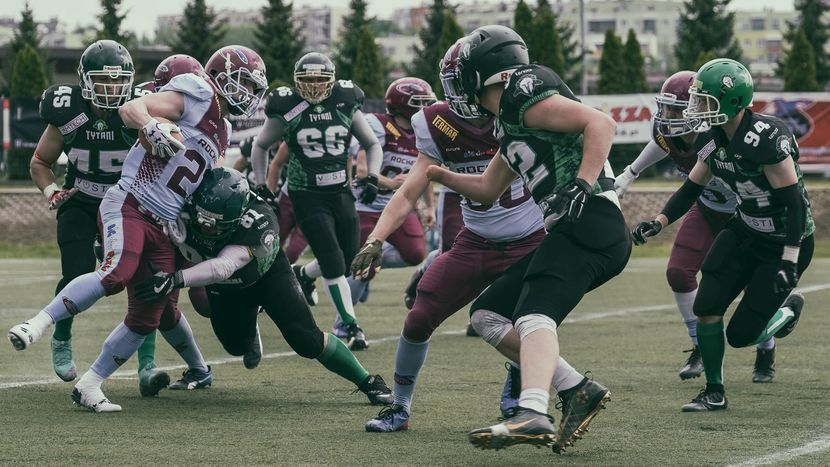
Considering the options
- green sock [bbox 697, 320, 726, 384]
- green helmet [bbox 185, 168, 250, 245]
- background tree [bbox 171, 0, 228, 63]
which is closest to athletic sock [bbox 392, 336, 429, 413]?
green helmet [bbox 185, 168, 250, 245]

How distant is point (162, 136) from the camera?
21.7 ft

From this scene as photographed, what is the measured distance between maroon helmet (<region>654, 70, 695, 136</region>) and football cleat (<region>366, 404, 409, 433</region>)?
9.31 ft

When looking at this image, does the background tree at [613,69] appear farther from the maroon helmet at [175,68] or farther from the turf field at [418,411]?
the maroon helmet at [175,68]

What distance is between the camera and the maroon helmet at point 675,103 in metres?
8.24

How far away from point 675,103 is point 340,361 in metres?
2.68

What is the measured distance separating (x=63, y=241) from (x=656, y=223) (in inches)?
129

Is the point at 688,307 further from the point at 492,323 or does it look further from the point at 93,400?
the point at 93,400

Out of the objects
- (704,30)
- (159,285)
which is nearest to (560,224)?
(159,285)

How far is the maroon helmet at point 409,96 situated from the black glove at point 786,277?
15.6 feet

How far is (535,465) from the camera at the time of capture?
5457 mm

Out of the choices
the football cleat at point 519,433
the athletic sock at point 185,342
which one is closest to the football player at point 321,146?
the athletic sock at point 185,342

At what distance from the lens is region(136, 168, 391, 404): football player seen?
6.71 metres

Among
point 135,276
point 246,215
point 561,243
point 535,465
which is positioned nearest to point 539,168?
point 561,243

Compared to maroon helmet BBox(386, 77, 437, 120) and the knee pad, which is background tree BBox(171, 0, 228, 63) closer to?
maroon helmet BBox(386, 77, 437, 120)
